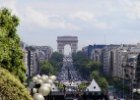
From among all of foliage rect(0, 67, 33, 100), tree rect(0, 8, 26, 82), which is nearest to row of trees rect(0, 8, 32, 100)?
tree rect(0, 8, 26, 82)

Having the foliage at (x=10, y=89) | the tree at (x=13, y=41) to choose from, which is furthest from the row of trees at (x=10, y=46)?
the foliage at (x=10, y=89)

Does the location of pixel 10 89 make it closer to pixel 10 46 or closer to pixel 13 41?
pixel 10 46

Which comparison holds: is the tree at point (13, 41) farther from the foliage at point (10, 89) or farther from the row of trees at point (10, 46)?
the foliage at point (10, 89)

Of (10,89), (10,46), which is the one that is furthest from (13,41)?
(10,89)

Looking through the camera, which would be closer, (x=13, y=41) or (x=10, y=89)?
(x=10, y=89)

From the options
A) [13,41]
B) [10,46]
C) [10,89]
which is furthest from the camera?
[13,41]

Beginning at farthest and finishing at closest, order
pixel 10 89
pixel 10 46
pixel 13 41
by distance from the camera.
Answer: pixel 13 41 → pixel 10 46 → pixel 10 89

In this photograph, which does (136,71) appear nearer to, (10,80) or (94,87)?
(94,87)

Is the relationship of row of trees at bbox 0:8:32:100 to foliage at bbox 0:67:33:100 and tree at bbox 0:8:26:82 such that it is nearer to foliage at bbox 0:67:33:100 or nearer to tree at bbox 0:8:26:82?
tree at bbox 0:8:26:82
